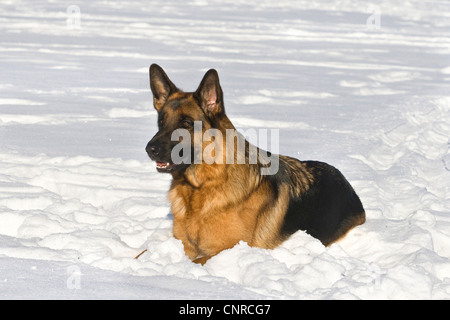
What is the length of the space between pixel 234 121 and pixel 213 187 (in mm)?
5052

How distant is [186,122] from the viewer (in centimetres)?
461

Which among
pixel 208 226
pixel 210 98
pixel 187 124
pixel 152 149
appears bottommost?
pixel 208 226

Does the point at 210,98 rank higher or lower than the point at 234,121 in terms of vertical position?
higher

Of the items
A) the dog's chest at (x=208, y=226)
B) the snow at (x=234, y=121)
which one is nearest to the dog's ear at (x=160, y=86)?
the dog's chest at (x=208, y=226)

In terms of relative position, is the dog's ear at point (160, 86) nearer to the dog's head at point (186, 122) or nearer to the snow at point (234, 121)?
the dog's head at point (186, 122)

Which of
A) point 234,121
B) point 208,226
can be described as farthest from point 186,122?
point 234,121

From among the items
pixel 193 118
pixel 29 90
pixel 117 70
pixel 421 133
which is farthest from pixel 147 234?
pixel 117 70

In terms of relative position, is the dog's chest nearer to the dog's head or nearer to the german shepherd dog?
the german shepherd dog

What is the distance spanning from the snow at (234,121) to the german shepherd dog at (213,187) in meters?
0.16

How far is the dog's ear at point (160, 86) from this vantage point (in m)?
4.84

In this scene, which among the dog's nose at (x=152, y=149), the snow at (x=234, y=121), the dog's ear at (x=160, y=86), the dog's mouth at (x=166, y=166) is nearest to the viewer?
the snow at (x=234, y=121)

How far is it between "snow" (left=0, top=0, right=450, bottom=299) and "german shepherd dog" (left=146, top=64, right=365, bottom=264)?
157 mm

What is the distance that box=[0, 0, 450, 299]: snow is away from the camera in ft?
12.6

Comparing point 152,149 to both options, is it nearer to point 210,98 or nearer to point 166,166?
point 166,166
